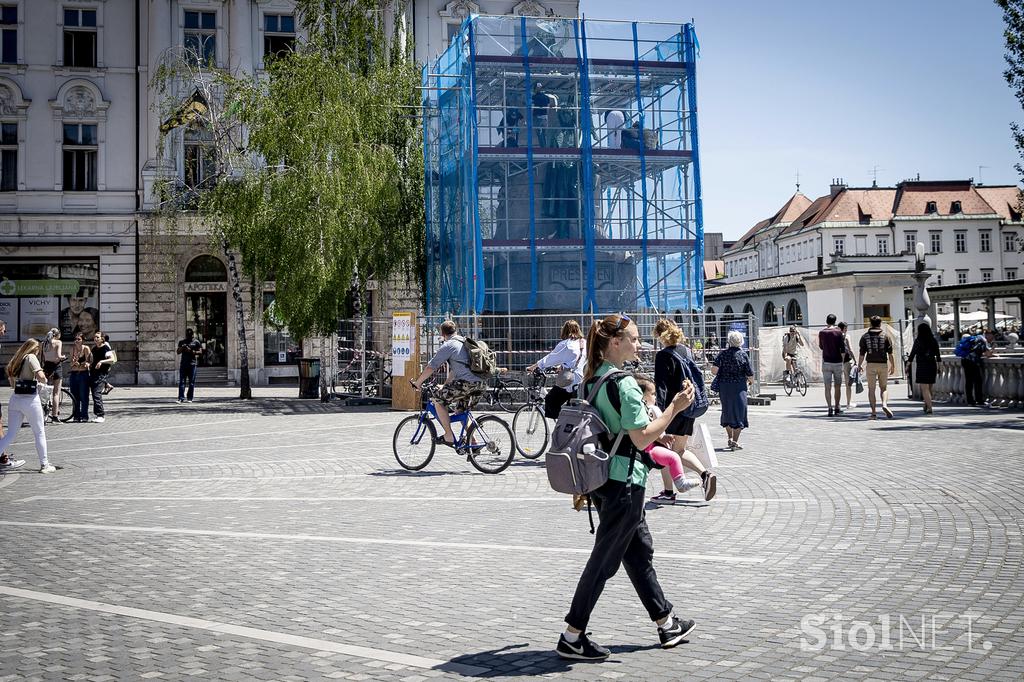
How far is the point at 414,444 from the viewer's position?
13180 millimetres

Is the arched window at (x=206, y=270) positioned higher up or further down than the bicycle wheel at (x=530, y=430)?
higher up

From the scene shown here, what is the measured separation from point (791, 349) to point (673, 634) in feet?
87.3

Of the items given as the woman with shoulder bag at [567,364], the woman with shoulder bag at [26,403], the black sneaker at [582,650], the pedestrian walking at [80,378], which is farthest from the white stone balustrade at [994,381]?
the pedestrian walking at [80,378]

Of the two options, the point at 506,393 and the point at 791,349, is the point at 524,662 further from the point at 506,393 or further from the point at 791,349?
the point at 791,349

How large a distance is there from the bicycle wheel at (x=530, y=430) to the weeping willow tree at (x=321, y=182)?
41.4ft

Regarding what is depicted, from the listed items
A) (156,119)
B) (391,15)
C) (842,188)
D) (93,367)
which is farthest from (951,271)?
(93,367)

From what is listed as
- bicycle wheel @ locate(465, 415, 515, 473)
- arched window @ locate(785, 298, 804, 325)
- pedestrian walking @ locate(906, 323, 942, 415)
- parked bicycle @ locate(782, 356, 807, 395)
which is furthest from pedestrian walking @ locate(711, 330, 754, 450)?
arched window @ locate(785, 298, 804, 325)

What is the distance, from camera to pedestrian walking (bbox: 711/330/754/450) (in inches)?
533

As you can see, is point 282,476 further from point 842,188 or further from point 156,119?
point 842,188

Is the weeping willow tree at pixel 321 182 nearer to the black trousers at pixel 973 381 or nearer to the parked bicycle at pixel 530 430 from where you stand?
the parked bicycle at pixel 530 430

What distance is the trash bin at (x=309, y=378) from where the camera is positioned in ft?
97.3

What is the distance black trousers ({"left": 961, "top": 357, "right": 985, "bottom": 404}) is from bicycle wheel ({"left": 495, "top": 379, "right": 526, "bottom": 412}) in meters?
10.2

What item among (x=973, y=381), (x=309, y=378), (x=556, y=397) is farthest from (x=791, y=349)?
(x=556, y=397)

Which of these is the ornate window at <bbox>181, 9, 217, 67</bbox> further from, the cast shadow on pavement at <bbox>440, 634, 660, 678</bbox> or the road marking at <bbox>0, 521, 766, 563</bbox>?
the cast shadow on pavement at <bbox>440, 634, 660, 678</bbox>
